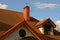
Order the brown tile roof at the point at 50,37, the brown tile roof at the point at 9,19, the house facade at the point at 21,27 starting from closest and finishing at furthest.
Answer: the house facade at the point at 21,27, the brown tile roof at the point at 9,19, the brown tile roof at the point at 50,37

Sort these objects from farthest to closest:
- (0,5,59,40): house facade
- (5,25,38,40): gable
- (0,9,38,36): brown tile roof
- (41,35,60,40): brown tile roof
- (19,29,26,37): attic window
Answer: (41,35,60,40): brown tile roof
(0,9,38,36): brown tile roof
(19,29,26,37): attic window
(0,5,59,40): house facade
(5,25,38,40): gable

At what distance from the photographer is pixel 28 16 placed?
95.3 ft

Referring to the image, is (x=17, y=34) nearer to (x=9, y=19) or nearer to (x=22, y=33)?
(x=22, y=33)

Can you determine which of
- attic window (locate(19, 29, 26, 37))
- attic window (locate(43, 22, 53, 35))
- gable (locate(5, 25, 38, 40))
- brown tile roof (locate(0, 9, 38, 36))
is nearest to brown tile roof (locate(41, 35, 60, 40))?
attic window (locate(43, 22, 53, 35))

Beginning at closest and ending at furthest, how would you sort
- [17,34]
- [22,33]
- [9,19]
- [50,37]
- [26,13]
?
[17,34]
[22,33]
[9,19]
[50,37]
[26,13]

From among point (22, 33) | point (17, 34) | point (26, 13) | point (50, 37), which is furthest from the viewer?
point (26, 13)

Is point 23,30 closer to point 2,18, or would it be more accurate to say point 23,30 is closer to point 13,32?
point 13,32

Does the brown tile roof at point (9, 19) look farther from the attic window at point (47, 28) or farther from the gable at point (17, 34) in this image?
the attic window at point (47, 28)

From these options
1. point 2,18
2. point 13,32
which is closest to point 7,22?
point 2,18

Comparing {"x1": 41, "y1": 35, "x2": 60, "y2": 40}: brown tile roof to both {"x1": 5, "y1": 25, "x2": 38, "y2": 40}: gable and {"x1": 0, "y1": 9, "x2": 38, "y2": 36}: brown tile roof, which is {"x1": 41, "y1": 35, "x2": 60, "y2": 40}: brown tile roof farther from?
{"x1": 0, "y1": 9, "x2": 38, "y2": 36}: brown tile roof

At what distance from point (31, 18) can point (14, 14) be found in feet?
8.19

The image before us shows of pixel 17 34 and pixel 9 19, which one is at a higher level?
pixel 9 19

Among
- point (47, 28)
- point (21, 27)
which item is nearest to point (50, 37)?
point (47, 28)

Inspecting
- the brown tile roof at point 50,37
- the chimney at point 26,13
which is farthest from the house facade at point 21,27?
the brown tile roof at point 50,37
